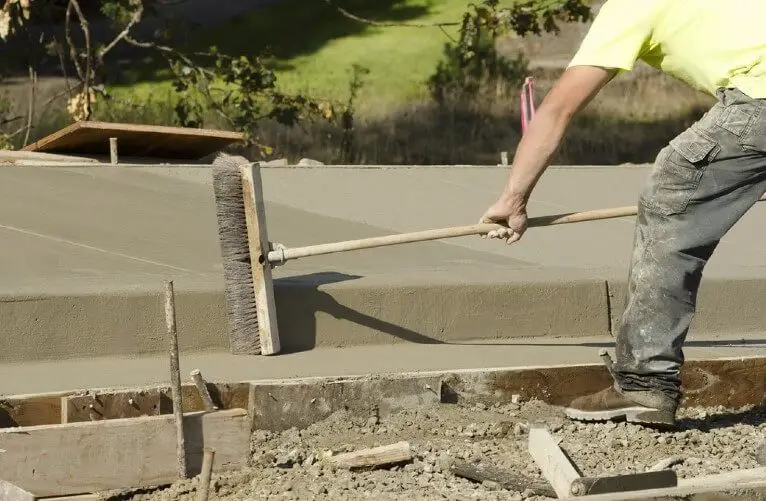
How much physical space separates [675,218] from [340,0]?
9.32m

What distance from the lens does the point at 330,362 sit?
487 centimetres

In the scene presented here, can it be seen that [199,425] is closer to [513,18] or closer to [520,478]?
[520,478]

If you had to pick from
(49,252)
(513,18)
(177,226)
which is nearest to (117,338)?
(49,252)

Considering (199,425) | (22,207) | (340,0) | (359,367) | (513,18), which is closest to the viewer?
(199,425)

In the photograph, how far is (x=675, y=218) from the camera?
4.09 m

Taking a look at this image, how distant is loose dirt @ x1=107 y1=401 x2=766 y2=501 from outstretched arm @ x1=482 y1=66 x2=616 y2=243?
780 millimetres

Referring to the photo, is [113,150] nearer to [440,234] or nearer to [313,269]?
[313,269]

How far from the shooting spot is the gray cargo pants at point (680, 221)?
13.1 feet

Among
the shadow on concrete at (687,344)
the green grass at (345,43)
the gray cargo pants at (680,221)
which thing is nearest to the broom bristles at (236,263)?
A: the shadow on concrete at (687,344)

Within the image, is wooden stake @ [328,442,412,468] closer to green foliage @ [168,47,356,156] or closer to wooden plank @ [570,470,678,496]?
wooden plank @ [570,470,678,496]

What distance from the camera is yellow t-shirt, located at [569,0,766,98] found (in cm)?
390

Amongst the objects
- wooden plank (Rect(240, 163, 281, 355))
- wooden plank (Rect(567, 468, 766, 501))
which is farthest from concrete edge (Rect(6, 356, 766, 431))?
wooden plank (Rect(567, 468, 766, 501))

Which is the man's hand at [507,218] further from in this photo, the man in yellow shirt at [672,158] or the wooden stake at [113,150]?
the wooden stake at [113,150]

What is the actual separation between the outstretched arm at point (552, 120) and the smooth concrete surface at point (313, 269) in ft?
3.69
